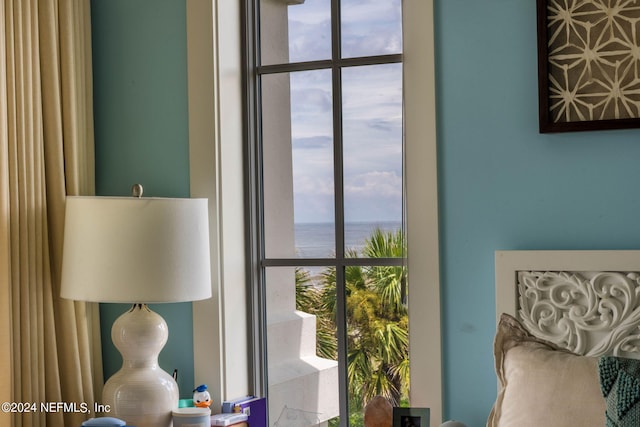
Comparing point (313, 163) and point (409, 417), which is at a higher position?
point (313, 163)

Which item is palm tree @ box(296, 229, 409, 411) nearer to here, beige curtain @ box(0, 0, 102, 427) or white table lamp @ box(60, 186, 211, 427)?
white table lamp @ box(60, 186, 211, 427)

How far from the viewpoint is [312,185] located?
2820 mm

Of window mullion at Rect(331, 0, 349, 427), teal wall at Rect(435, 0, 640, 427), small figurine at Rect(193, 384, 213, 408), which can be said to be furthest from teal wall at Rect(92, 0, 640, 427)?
small figurine at Rect(193, 384, 213, 408)

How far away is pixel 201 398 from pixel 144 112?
107cm

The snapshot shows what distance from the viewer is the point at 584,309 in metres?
2.25

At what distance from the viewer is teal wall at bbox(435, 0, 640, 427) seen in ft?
7.63

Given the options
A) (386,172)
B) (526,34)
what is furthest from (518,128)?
(386,172)

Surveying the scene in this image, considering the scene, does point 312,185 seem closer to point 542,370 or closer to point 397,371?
point 397,371

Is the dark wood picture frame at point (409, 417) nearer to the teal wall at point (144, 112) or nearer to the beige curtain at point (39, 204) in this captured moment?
the teal wall at point (144, 112)

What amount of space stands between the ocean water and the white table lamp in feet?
1.43

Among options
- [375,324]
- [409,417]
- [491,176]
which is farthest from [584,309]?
[375,324]

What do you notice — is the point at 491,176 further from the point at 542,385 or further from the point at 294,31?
the point at 294,31

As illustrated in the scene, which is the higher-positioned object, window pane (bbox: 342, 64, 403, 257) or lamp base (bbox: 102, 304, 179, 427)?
window pane (bbox: 342, 64, 403, 257)

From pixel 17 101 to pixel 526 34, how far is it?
1.62m
